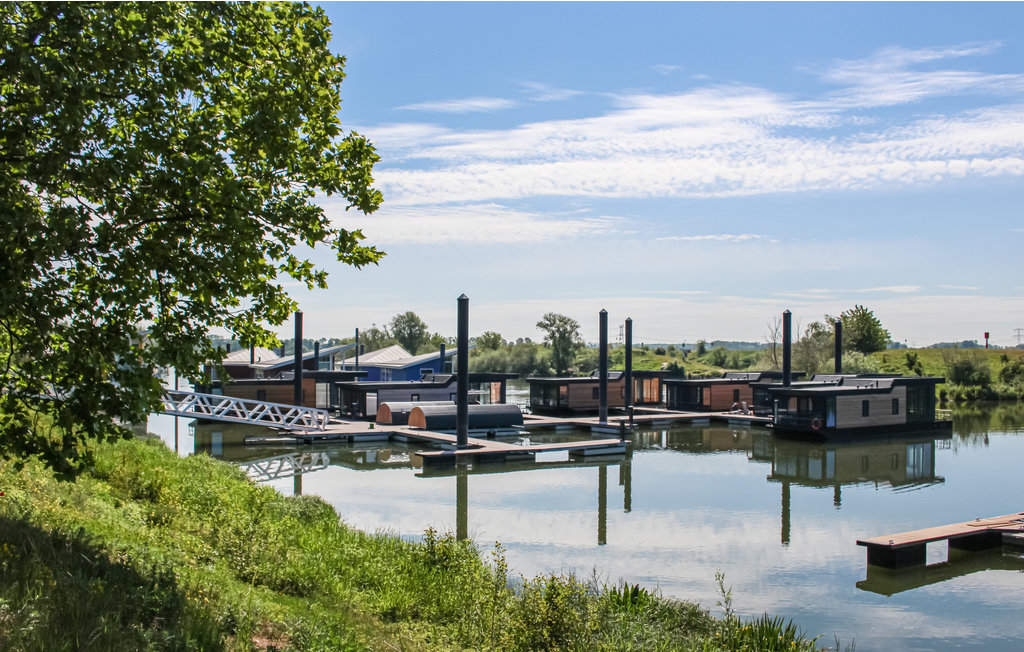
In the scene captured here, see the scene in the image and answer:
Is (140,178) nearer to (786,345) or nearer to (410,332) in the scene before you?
(786,345)

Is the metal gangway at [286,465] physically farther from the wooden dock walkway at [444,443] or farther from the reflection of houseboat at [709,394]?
the reflection of houseboat at [709,394]

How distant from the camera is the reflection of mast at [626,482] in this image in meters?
20.6

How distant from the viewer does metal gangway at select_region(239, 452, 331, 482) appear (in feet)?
81.3

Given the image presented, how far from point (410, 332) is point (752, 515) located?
9514 centimetres

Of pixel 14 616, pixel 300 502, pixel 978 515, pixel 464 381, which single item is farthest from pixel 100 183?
pixel 464 381

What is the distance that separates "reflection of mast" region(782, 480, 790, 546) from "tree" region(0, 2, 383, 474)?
13026 mm

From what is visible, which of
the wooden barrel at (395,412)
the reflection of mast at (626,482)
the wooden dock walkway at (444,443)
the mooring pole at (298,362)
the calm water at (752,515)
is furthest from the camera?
the mooring pole at (298,362)

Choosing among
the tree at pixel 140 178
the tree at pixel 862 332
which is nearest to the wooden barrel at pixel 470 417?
the tree at pixel 140 178

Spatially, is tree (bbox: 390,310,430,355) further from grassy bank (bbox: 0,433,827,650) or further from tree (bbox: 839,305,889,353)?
grassy bank (bbox: 0,433,827,650)

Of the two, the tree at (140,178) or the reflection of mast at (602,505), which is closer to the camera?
the tree at (140,178)

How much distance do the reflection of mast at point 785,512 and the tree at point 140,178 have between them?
13026mm

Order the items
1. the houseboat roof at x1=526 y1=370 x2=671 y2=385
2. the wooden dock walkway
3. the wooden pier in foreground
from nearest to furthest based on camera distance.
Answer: the wooden pier in foreground, the wooden dock walkway, the houseboat roof at x1=526 y1=370 x2=671 y2=385

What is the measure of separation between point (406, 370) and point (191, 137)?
49800mm

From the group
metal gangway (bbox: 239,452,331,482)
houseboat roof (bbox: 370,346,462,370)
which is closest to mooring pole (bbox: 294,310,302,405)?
metal gangway (bbox: 239,452,331,482)
